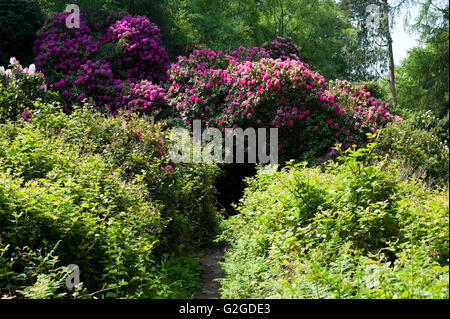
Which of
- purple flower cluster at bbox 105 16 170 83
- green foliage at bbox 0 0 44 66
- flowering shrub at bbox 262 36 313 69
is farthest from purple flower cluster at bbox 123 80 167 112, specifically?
flowering shrub at bbox 262 36 313 69

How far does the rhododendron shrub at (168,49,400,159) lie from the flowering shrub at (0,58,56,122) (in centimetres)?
289

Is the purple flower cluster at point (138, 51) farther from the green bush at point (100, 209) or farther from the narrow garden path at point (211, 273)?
the narrow garden path at point (211, 273)

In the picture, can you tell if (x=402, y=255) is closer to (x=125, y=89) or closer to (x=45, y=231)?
(x=45, y=231)

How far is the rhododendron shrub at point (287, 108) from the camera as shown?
323 inches

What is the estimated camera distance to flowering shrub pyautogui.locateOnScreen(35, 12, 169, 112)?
9.55 meters

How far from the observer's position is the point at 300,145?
841 centimetres

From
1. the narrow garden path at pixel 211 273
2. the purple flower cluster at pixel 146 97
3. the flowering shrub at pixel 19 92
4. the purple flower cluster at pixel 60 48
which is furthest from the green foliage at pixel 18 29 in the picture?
the narrow garden path at pixel 211 273

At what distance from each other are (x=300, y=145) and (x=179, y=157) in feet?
9.75

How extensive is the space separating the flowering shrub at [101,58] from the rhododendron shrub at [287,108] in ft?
5.96

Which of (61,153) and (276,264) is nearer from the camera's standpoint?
(276,264)

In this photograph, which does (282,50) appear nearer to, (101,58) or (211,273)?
(101,58)

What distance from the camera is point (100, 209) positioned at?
3908 millimetres

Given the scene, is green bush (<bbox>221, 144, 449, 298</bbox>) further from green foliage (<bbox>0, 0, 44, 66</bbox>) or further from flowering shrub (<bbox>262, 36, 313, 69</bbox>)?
green foliage (<bbox>0, 0, 44, 66</bbox>)
